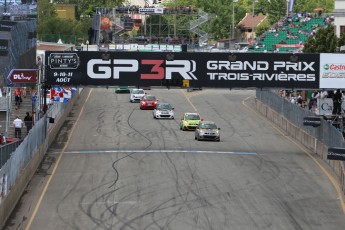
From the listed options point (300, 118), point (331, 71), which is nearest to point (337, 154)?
point (331, 71)

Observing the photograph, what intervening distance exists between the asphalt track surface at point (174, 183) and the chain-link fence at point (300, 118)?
1292 mm

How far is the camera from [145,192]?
1391 inches

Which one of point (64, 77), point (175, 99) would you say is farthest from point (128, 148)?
point (175, 99)

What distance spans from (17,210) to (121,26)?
79793 millimetres

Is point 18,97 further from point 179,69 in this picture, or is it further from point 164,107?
point 179,69

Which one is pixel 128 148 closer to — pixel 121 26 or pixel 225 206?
pixel 225 206

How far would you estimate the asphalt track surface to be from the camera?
30234mm

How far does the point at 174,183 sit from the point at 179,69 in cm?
988

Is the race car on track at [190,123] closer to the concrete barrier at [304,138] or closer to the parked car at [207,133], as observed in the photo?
the parked car at [207,133]

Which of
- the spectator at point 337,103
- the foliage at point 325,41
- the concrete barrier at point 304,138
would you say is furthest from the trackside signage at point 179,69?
the foliage at point 325,41

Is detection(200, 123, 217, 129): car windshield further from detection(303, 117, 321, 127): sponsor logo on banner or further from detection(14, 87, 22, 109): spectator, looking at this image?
detection(14, 87, 22, 109): spectator

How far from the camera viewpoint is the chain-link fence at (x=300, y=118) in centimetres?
4131

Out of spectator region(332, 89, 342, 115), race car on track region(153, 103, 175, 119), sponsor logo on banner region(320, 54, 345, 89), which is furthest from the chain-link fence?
race car on track region(153, 103, 175, 119)

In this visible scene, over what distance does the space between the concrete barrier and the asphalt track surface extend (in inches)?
23.8
